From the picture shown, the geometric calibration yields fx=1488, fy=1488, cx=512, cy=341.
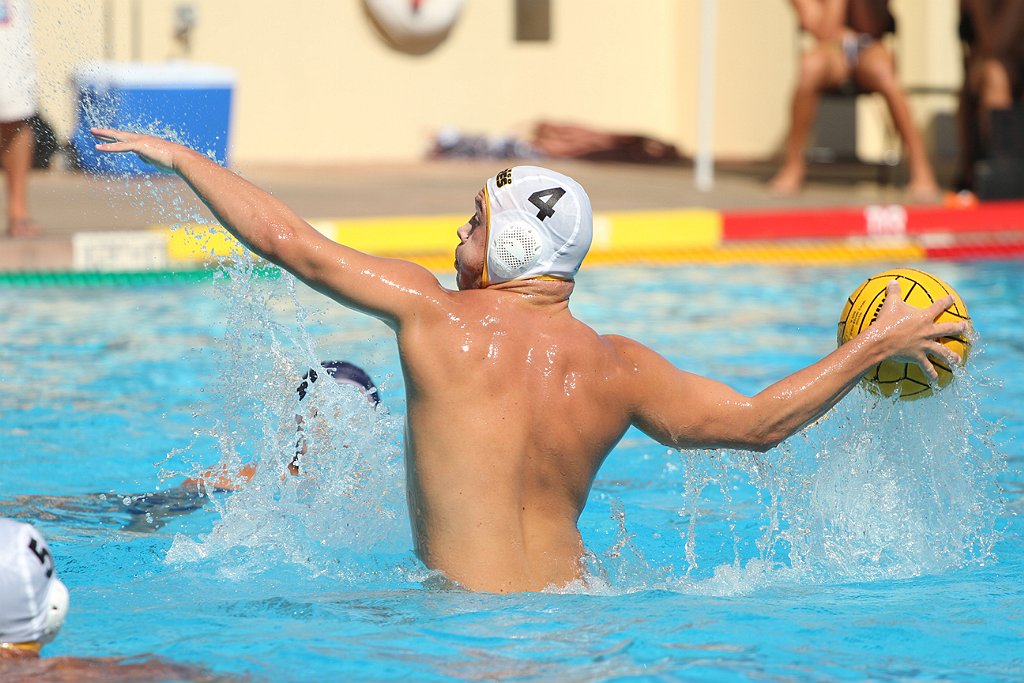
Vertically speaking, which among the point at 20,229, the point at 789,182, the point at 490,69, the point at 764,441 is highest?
the point at 490,69

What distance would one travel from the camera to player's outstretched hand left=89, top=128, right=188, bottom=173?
323 centimetres

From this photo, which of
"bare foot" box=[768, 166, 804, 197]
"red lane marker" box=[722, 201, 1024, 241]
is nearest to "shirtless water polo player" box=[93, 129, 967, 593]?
"red lane marker" box=[722, 201, 1024, 241]

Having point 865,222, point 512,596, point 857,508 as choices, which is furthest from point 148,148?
point 865,222

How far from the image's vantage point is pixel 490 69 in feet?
43.5

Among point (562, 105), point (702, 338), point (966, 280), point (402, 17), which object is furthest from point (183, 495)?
point (562, 105)

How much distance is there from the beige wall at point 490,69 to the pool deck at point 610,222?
159cm

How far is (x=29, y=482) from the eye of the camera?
15.5ft

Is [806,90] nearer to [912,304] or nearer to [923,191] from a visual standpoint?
[923,191]

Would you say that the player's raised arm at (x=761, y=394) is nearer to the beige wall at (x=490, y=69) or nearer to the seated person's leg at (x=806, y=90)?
the seated person's leg at (x=806, y=90)

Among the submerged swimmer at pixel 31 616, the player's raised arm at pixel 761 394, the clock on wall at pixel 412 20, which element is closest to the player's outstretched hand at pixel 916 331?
the player's raised arm at pixel 761 394

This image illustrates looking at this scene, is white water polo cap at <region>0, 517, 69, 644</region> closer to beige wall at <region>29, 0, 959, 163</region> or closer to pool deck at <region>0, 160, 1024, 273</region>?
A: pool deck at <region>0, 160, 1024, 273</region>

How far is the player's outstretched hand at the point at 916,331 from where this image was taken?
3234 mm

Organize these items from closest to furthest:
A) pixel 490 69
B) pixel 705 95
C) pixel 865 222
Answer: pixel 865 222 < pixel 705 95 < pixel 490 69

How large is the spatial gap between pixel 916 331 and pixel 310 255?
4.32 ft
